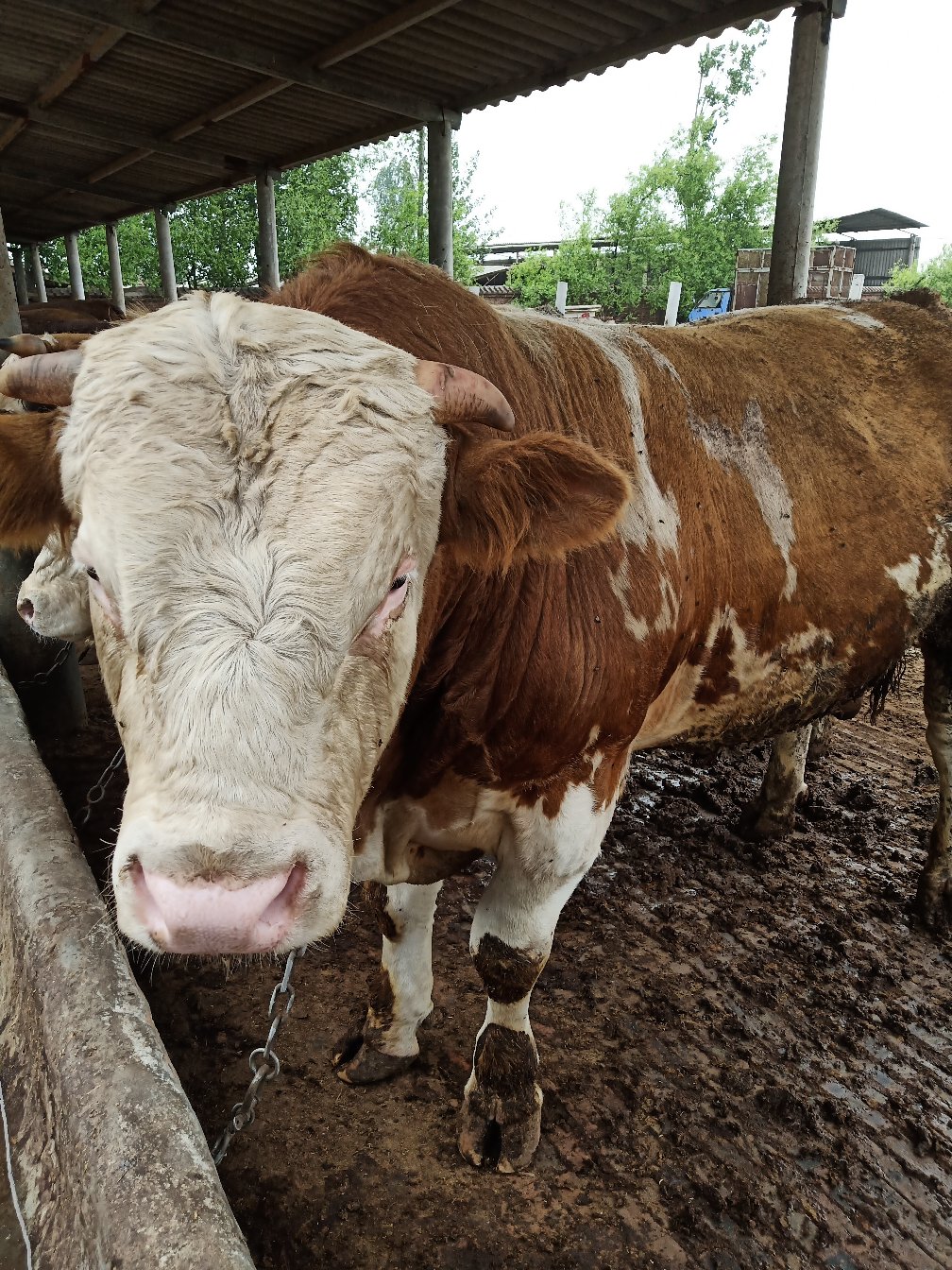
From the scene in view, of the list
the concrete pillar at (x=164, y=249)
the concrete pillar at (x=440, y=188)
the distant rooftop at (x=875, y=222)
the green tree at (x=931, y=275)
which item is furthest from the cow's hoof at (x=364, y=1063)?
the distant rooftop at (x=875, y=222)

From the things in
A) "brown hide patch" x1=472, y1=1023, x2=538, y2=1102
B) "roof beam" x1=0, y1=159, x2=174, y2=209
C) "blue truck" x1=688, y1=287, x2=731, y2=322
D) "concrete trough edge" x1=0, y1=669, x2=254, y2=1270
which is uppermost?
"roof beam" x1=0, y1=159, x2=174, y2=209

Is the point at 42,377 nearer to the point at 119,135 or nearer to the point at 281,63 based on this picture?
the point at 281,63

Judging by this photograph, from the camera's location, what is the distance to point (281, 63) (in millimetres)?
5965

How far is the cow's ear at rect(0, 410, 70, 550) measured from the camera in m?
1.46

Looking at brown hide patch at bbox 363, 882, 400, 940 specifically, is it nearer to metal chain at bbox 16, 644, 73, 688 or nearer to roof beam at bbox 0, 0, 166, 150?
metal chain at bbox 16, 644, 73, 688

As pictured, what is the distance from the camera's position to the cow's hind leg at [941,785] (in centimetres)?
325

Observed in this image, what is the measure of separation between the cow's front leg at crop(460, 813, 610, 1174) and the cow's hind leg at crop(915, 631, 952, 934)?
197 cm

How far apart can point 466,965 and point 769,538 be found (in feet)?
6.06

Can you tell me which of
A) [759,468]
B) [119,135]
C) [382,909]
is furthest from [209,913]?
[119,135]

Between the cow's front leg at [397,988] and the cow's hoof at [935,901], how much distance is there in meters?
2.15

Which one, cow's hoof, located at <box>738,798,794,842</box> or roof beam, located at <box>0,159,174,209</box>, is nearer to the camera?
cow's hoof, located at <box>738,798,794,842</box>

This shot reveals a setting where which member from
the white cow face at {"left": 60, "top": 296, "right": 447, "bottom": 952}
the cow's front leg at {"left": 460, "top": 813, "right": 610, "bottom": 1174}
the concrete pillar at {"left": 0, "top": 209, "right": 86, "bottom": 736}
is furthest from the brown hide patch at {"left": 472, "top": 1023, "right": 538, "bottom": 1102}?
the concrete pillar at {"left": 0, "top": 209, "right": 86, "bottom": 736}

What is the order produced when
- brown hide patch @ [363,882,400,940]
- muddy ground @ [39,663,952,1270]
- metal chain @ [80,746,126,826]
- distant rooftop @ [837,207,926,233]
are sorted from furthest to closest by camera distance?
distant rooftop @ [837,207,926,233], metal chain @ [80,746,126,826], brown hide patch @ [363,882,400,940], muddy ground @ [39,663,952,1270]

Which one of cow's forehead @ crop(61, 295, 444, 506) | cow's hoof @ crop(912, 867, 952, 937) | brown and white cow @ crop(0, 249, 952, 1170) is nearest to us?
brown and white cow @ crop(0, 249, 952, 1170)
